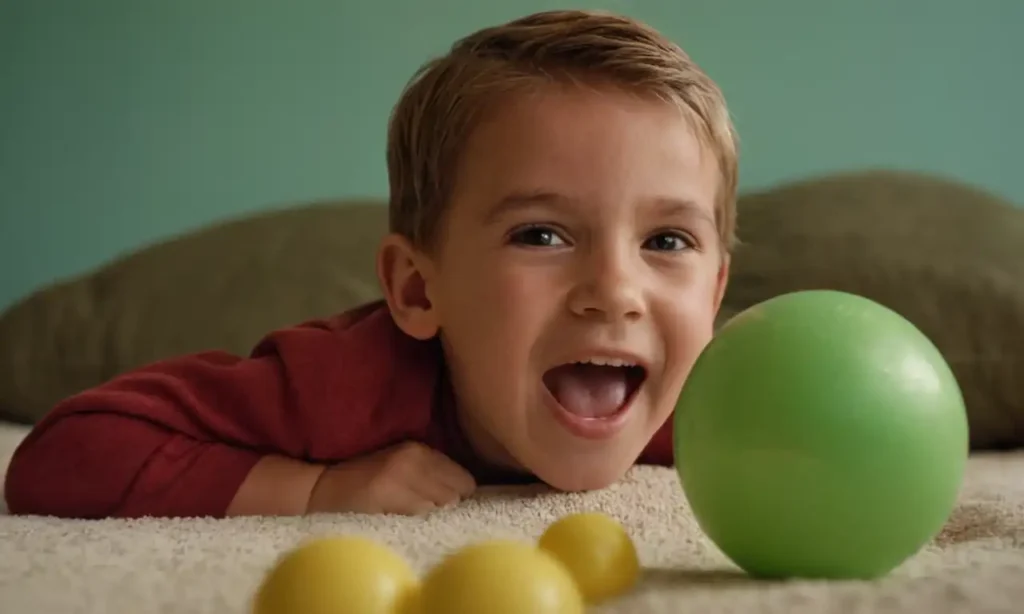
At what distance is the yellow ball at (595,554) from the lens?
1.68ft

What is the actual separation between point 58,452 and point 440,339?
0.36m

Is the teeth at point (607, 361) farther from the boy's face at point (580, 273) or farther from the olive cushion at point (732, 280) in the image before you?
the olive cushion at point (732, 280)

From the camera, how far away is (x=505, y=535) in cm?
72

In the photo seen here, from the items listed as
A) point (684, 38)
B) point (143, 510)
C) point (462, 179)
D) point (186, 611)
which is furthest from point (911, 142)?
point (186, 611)

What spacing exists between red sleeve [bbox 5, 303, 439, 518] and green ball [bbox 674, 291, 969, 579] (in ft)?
1.63

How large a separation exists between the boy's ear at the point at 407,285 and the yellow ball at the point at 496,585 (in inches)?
23.0

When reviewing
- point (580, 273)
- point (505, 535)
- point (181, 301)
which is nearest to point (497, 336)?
point (580, 273)

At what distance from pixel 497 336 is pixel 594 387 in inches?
4.1

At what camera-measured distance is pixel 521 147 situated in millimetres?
914

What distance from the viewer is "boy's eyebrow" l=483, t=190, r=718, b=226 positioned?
0.89 metres

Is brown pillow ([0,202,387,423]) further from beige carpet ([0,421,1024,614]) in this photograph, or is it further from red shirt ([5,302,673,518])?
beige carpet ([0,421,1024,614])

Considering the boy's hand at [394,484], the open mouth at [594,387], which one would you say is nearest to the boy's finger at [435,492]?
the boy's hand at [394,484]

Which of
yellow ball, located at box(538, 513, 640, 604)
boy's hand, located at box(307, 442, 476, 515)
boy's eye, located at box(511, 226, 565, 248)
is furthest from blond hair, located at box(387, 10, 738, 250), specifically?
yellow ball, located at box(538, 513, 640, 604)

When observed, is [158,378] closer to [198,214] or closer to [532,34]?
[532,34]
